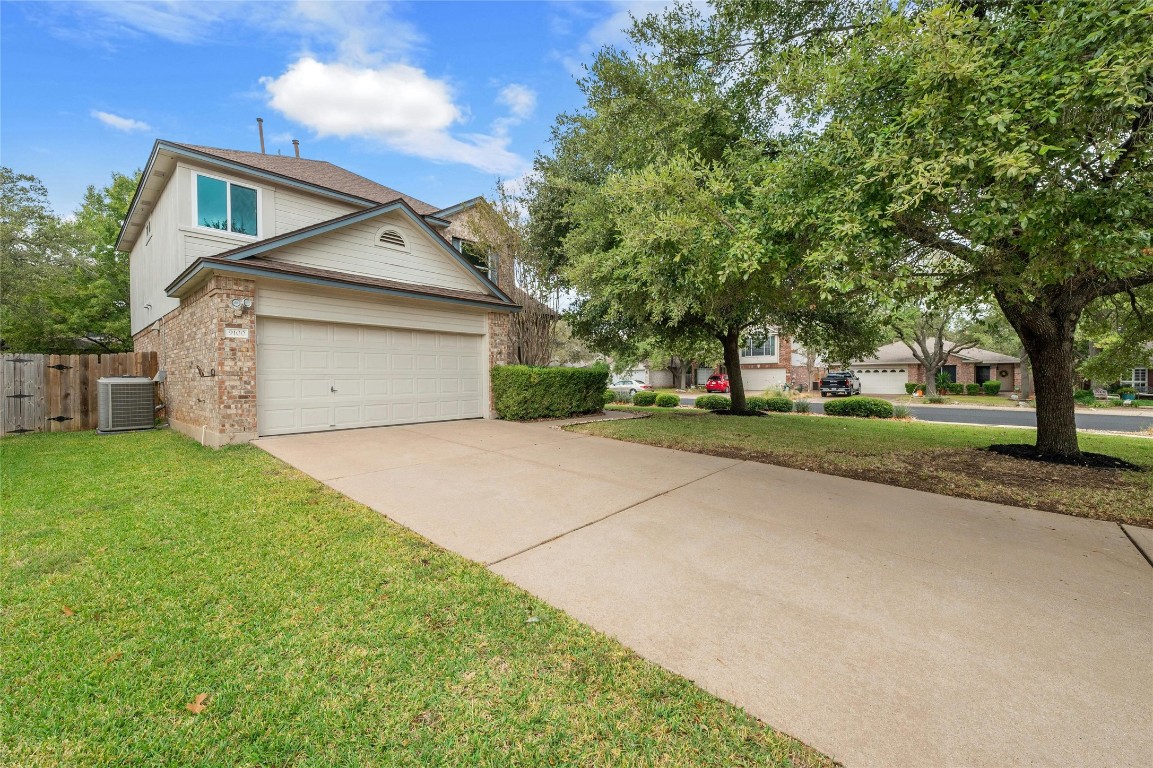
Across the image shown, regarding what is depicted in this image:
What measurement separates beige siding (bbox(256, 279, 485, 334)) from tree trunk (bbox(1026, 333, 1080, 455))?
10.8m

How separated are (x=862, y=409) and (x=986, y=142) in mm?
14698

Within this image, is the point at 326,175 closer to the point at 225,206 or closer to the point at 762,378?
the point at 225,206

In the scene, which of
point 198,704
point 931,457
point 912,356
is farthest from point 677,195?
point 912,356

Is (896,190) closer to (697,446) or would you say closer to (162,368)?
(697,446)

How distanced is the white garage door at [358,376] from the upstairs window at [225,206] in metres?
3.29

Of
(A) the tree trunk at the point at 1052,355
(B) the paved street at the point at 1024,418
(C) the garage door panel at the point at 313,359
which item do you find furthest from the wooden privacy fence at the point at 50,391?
(B) the paved street at the point at 1024,418

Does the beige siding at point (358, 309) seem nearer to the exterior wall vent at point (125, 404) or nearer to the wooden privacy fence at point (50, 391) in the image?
the exterior wall vent at point (125, 404)

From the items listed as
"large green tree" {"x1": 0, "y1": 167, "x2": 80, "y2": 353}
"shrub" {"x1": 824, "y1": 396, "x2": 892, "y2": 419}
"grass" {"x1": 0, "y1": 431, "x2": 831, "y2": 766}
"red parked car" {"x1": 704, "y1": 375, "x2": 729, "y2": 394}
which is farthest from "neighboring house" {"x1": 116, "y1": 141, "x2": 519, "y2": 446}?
"red parked car" {"x1": 704, "y1": 375, "x2": 729, "y2": 394}

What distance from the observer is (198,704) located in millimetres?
1896

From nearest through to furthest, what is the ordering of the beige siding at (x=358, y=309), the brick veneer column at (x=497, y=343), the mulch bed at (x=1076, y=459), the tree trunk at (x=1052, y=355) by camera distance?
the mulch bed at (x=1076, y=459), the tree trunk at (x=1052, y=355), the beige siding at (x=358, y=309), the brick veneer column at (x=497, y=343)

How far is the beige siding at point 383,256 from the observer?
9.17m

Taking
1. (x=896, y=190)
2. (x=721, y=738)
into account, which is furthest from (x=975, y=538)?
(x=721, y=738)

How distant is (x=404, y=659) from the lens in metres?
2.19

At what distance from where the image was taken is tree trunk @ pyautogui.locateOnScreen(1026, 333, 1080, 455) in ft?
23.7
